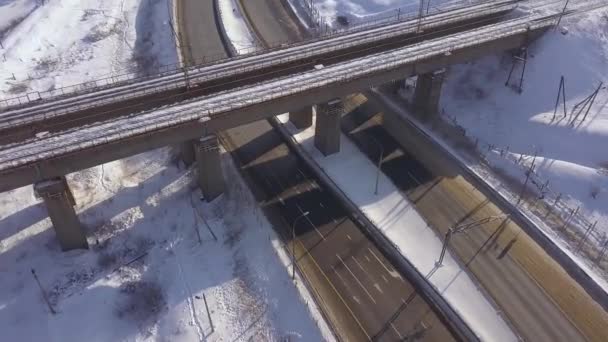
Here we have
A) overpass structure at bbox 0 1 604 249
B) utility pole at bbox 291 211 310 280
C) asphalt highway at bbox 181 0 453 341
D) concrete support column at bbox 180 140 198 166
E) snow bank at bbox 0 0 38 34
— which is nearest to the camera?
asphalt highway at bbox 181 0 453 341

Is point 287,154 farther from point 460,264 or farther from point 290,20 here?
point 290,20

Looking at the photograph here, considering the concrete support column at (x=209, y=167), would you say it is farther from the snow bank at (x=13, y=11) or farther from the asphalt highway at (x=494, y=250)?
the snow bank at (x=13, y=11)

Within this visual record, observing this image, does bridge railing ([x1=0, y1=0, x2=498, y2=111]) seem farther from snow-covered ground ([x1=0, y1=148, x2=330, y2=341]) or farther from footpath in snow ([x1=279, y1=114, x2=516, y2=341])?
footpath in snow ([x1=279, y1=114, x2=516, y2=341])

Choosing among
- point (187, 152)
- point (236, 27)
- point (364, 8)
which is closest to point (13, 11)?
point (236, 27)

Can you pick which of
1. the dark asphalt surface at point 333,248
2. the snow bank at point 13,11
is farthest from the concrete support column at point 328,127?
the snow bank at point 13,11

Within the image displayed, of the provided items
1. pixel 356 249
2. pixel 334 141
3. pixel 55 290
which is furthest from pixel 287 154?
pixel 55 290

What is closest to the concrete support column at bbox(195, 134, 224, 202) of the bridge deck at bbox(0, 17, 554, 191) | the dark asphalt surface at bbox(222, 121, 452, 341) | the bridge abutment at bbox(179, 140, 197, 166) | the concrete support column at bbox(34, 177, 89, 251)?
the bridge deck at bbox(0, 17, 554, 191)
